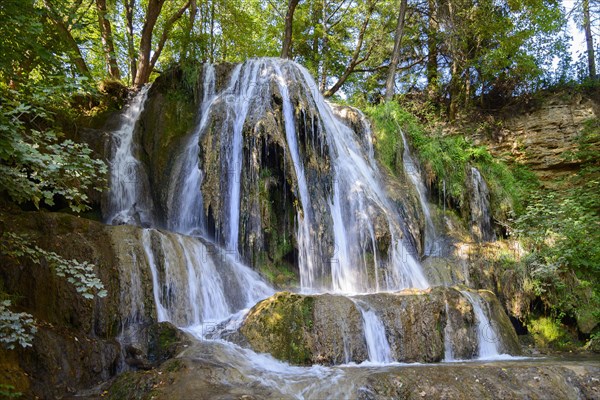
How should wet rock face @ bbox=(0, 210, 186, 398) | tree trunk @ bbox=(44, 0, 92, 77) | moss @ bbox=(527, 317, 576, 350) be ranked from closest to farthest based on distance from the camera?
1. wet rock face @ bbox=(0, 210, 186, 398)
2. tree trunk @ bbox=(44, 0, 92, 77)
3. moss @ bbox=(527, 317, 576, 350)

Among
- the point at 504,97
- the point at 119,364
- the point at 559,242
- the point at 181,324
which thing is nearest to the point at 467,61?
the point at 504,97

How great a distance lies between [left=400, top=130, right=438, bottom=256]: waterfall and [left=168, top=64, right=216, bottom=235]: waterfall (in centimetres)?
648

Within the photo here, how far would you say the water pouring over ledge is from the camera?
825cm

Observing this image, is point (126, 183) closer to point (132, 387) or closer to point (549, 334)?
point (132, 387)

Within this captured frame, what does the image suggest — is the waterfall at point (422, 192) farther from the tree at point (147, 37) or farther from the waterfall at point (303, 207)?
the tree at point (147, 37)

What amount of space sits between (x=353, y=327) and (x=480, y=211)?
877cm

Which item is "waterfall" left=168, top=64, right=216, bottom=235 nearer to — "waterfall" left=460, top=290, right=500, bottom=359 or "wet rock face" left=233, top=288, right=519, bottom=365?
"wet rock face" left=233, top=288, right=519, bottom=365

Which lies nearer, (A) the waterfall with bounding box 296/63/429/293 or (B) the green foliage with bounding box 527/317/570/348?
(B) the green foliage with bounding box 527/317/570/348

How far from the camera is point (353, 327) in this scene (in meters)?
6.87

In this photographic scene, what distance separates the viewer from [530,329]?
10.2 metres

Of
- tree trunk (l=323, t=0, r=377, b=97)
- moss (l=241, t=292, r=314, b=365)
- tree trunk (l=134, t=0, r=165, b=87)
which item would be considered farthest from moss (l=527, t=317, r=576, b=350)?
tree trunk (l=134, t=0, r=165, b=87)

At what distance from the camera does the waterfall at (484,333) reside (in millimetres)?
7898

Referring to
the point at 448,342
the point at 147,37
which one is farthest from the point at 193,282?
the point at 147,37

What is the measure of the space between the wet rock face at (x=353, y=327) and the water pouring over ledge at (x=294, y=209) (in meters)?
1.46
